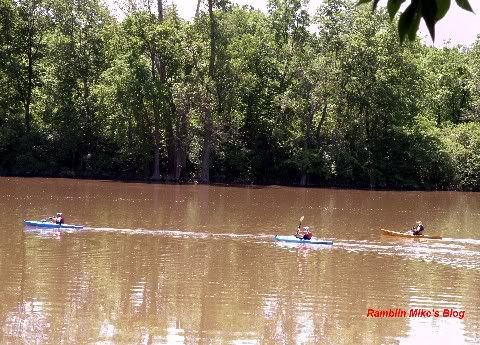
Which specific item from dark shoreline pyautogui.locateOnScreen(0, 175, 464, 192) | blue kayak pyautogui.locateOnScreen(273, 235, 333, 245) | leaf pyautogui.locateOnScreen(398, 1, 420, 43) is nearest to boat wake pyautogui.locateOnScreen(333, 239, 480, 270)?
blue kayak pyautogui.locateOnScreen(273, 235, 333, 245)

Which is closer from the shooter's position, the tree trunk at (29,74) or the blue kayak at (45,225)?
the blue kayak at (45,225)

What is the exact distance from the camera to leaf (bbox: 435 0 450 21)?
2.89 m

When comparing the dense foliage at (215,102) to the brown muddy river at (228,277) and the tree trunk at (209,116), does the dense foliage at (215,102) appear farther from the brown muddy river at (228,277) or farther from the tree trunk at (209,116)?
the brown muddy river at (228,277)

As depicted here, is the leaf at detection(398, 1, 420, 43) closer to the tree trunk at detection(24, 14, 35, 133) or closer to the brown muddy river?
the brown muddy river

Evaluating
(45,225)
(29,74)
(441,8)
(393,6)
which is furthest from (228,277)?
(29,74)

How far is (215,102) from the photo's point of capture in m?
51.7

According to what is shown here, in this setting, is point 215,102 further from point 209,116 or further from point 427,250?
point 427,250

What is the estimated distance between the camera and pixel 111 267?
773 inches

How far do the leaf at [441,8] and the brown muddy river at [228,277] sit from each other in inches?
410

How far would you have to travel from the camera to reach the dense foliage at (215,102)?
51.7 m

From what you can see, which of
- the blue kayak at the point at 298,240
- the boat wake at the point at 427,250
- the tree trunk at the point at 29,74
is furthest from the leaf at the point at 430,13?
the tree trunk at the point at 29,74

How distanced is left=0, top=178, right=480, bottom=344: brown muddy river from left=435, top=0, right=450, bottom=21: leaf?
34.2 feet

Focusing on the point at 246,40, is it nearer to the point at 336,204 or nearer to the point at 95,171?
the point at 95,171

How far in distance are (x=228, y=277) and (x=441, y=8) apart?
16316 millimetres
